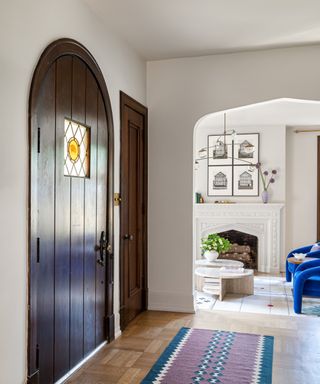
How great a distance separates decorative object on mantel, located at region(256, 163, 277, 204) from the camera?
293 inches

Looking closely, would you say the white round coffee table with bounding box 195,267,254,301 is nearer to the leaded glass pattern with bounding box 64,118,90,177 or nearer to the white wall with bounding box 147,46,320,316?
the white wall with bounding box 147,46,320,316

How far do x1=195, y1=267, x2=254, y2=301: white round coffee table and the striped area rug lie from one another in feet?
4.69

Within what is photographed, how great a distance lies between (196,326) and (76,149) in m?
2.17

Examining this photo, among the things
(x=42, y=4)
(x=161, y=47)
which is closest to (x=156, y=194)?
(x=161, y=47)

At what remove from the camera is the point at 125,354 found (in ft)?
10.8

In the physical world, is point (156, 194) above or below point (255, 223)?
above

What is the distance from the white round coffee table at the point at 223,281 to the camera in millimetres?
5281

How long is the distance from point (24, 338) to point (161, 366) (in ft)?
3.70

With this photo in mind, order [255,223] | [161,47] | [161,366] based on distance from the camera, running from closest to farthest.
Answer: [161,366] < [161,47] < [255,223]

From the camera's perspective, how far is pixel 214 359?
322 centimetres

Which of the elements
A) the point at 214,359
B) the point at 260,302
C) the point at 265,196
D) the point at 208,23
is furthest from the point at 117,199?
the point at 265,196

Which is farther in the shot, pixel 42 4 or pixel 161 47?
pixel 161 47

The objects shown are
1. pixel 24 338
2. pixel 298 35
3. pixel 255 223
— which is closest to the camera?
pixel 24 338

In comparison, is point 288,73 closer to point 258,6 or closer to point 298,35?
point 298,35
